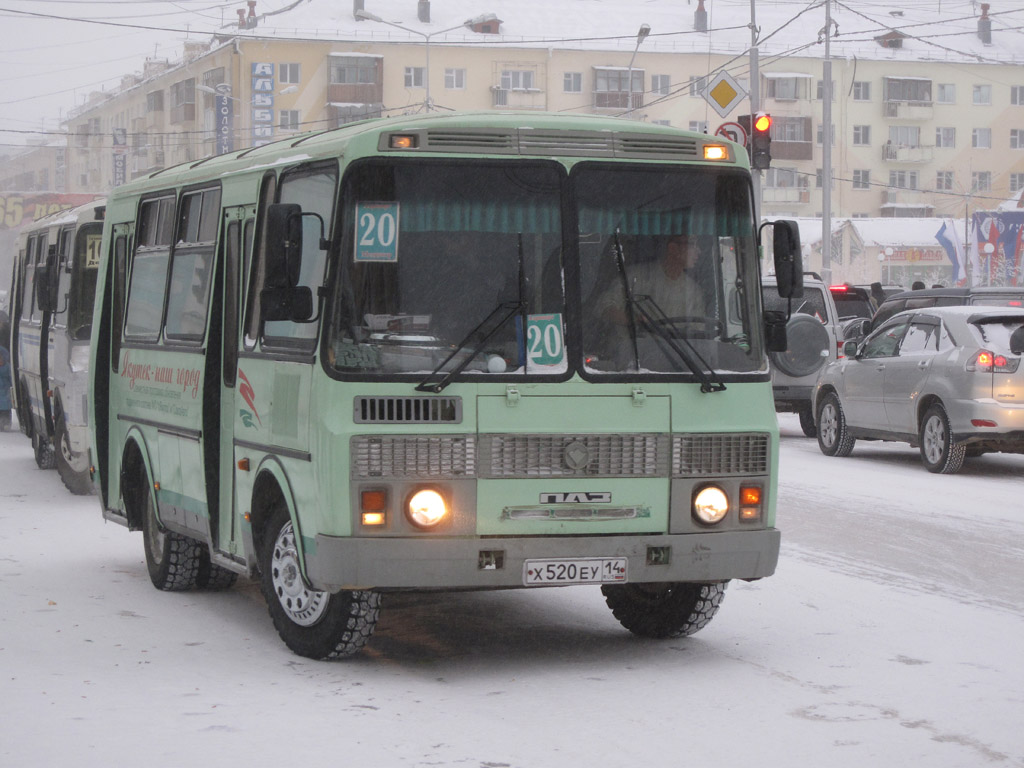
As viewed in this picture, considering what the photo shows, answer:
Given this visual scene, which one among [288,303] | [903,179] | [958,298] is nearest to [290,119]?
[903,179]

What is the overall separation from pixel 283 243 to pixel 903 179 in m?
95.6

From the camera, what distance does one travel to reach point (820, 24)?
97.8m

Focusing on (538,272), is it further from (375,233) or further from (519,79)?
(519,79)

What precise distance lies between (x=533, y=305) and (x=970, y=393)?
10321 mm

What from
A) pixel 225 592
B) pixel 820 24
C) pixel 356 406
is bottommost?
pixel 225 592

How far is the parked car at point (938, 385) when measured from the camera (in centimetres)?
1680

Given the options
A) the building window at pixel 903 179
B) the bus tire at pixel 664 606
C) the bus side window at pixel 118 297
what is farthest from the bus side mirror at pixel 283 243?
the building window at pixel 903 179

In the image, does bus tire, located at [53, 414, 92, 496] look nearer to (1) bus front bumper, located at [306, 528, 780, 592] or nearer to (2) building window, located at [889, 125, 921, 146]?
(1) bus front bumper, located at [306, 528, 780, 592]

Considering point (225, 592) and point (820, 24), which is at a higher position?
point (820, 24)

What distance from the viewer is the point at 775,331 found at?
8297 millimetres

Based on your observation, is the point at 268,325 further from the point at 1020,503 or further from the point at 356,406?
the point at 1020,503

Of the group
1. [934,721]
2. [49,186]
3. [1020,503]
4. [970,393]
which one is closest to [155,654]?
[934,721]

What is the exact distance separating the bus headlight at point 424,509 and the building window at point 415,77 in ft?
281

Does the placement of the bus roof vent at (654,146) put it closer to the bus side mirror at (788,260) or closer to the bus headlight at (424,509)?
the bus side mirror at (788,260)
